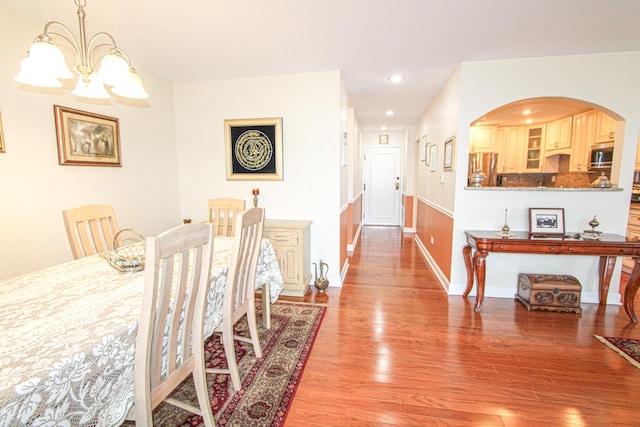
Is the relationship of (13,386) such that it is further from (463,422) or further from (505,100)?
(505,100)

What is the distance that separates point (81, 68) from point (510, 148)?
648 cm

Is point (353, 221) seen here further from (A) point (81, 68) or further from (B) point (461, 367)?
(A) point (81, 68)

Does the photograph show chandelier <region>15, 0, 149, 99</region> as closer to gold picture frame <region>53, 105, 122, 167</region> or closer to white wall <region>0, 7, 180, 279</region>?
white wall <region>0, 7, 180, 279</region>

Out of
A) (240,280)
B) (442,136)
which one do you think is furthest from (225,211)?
(442,136)

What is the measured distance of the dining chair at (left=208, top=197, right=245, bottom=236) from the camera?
9.34 feet

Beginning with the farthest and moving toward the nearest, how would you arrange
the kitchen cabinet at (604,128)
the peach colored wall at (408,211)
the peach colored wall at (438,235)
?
1. the peach colored wall at (408,211)
2. the kitchen cabinet at (604,128)
3. the peach colored wall at (438,235)

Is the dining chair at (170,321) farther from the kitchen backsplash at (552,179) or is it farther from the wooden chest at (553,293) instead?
the kitchen backsplash at (552,179)

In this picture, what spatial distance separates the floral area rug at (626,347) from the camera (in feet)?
6.88

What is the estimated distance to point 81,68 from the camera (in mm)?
1504

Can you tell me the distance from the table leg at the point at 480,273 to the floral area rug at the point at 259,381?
1.57 meters

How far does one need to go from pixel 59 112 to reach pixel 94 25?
2.41 ft

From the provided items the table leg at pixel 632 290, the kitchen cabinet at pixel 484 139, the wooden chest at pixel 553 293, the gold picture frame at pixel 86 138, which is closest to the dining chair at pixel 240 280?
the gold picture frame at pixel 86 138

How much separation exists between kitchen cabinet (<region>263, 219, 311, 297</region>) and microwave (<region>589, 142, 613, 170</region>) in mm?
3953

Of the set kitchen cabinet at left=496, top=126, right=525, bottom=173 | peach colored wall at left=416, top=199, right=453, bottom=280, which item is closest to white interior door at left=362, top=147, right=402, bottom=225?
kitchen cabinet at left=496, top=126, right=525, bottom=173
